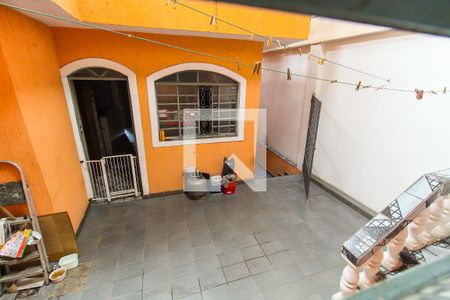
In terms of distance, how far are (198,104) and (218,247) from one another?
230 centimetres

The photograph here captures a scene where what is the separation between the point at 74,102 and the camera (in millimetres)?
3197

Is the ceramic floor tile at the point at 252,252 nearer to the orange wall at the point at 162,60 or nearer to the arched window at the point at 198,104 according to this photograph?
the orange wall at the point at 162,60

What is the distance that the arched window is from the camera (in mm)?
3570

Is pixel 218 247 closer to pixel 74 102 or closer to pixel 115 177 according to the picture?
pixel 115 177

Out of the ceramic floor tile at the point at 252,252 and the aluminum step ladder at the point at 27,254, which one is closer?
A: the aluminum step ladder at the point at 27,254

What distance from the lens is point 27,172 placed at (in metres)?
2.20

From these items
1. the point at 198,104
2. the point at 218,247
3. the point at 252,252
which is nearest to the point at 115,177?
the point at 198,104

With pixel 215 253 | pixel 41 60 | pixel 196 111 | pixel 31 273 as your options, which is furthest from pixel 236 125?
pixel 31 273

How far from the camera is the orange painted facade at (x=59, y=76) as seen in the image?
204cm

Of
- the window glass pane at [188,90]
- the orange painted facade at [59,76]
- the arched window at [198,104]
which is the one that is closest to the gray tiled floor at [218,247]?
the orange painted facade at [59,76]

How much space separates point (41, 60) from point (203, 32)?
1906 mm

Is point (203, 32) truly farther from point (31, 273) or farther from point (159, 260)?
point (31, 273)

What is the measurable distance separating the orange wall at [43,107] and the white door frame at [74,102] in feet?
0.33

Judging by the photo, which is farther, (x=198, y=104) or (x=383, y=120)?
(x=198, y=104)
